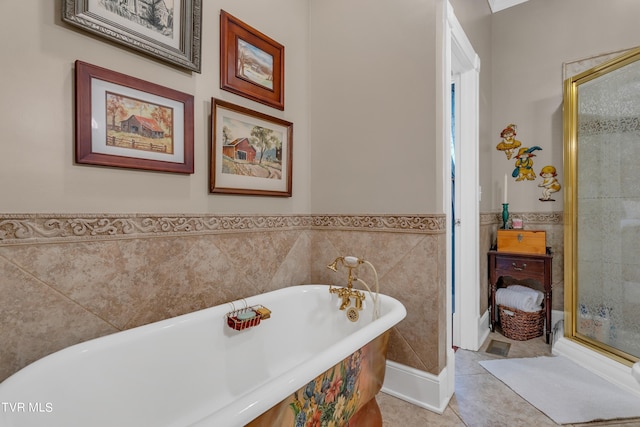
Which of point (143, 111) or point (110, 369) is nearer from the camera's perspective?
point (110, 369)

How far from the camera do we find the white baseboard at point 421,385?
163cm

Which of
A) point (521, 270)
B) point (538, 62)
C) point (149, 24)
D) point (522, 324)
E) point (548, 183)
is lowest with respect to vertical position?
point (522, 324)

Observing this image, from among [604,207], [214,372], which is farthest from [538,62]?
[214,372]

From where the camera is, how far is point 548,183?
8.76 feet

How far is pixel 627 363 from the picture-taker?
1836 mm

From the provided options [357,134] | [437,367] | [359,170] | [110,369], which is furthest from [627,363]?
[110,369]

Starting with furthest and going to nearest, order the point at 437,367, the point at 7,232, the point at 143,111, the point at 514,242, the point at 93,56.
Answer: the point at 514,242 < the point at 437,367 < the point at 143,111 < the point at 93,56 < the point at 7,232

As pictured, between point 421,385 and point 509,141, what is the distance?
2.33 meters

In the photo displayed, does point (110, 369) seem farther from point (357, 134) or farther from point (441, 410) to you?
point (357, 134)

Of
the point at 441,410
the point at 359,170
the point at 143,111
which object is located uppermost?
the point at 143,111

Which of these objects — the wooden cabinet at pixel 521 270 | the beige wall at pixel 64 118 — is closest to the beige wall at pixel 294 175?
the beige wall at pixel 64 118

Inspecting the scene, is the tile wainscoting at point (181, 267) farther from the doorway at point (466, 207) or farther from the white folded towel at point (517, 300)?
the white folded towel at point (517, 300)

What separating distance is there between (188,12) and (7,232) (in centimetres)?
122

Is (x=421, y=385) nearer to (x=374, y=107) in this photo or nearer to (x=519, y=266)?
Result: (x=519, y=266)
